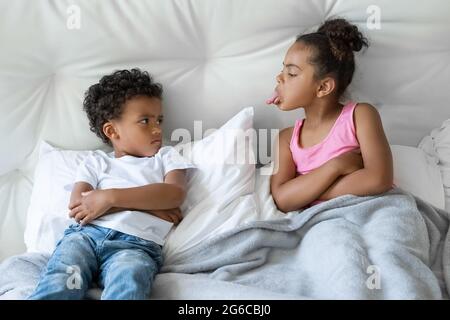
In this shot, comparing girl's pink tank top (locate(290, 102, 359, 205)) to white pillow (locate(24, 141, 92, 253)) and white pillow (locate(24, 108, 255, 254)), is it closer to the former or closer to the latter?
white pillow (locate(24, 108, 255, 254))

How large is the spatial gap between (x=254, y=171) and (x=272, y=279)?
30cm

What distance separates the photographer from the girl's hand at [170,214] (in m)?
1.19

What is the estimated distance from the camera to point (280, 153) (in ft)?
4.37

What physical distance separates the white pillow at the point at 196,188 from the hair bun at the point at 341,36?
0.79 ft

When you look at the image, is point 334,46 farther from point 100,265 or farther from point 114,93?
point 100,265

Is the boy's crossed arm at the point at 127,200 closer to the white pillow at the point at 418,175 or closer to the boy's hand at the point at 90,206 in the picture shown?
the boy's hand at the point at 90,206

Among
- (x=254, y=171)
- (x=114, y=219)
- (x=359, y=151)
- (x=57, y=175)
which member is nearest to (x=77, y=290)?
(x=114, y=219)

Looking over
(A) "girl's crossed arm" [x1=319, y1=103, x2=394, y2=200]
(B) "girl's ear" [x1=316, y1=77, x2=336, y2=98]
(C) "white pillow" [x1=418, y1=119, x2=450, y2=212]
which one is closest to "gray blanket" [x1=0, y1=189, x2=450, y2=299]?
Answer: (A) "girl's crossed arm" [x1=319, y1=103, x2=394, y2=200]

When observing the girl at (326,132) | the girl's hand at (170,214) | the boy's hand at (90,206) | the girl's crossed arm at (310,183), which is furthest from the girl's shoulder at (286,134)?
the boy's hand at (90,206)

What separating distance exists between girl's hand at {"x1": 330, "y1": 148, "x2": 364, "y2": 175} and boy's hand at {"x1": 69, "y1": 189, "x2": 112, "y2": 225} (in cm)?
48

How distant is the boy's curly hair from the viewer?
1.28 meters

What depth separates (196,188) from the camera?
1.25 m

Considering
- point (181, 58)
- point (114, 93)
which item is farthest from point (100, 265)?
point (181, 58)
